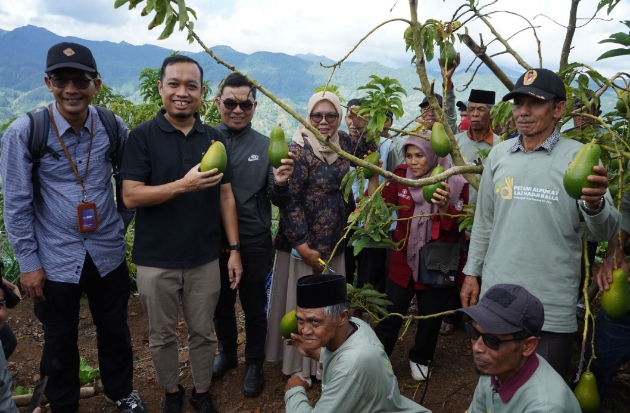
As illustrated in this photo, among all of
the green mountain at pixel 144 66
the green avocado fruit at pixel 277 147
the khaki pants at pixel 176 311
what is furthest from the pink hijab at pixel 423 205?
the green mountain at pixel 144 66

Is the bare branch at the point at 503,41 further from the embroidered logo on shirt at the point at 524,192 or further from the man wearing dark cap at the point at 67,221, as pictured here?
the man wearing dark cap at the point at 67,221

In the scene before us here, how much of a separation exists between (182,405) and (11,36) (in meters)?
56.9

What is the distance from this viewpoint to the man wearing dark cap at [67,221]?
2.45 metres

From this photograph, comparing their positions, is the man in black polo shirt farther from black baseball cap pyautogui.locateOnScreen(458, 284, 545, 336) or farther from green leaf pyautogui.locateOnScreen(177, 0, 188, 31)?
black baseball cap pyautogui.locateOnScreen(458, 284, 545, 336)

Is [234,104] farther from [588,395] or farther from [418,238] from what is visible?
[588,395]

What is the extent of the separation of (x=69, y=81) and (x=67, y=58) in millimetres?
120

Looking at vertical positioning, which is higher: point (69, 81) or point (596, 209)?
point (69, 81)

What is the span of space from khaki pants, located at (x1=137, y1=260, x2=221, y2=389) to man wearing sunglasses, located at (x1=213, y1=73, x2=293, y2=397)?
35 centimetres

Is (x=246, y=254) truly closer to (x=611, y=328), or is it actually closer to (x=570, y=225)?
(x=570, y=225)

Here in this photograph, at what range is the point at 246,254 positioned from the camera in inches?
124

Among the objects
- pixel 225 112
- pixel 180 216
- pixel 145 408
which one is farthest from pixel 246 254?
pixel 145 408

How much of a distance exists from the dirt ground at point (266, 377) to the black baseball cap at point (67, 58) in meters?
2.21

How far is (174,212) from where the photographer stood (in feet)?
8.67

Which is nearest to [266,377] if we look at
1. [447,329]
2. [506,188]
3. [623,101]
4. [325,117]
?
[447,329]
